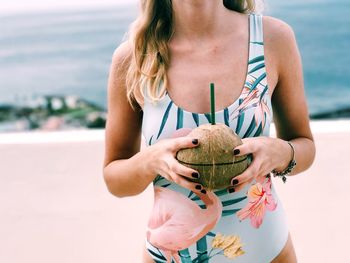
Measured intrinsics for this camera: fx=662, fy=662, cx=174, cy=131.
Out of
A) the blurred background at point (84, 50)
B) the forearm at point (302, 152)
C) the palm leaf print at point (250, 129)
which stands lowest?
the blurred background at point (84, 50)

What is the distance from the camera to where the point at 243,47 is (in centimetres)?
147

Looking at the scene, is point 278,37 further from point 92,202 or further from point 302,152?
point 92,202

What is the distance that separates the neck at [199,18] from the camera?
4.78 feet

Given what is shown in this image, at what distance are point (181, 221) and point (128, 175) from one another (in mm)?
174

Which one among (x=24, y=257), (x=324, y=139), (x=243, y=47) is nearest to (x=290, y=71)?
(x=243, y=47)

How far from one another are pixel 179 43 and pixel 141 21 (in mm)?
104

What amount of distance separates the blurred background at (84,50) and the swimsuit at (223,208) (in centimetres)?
1750

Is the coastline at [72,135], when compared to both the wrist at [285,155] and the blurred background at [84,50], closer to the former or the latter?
the wrist at [285,155]

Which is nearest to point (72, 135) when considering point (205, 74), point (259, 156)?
point (205, 74)

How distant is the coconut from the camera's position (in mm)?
1173

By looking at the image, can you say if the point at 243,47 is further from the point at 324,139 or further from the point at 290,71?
the point at 324,139

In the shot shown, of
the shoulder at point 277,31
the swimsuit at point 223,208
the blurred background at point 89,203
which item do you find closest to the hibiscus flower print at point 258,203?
the swimsuit at point 223,208

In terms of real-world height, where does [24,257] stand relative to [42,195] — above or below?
below

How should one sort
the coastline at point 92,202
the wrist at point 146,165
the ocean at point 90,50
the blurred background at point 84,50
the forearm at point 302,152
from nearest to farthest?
1. the wrist at point 146,165
2. the forearm at point 302,152
3. the coastline at point 92,202
4. the blurred background at point 84,50
5. the ocean at point 90,50
